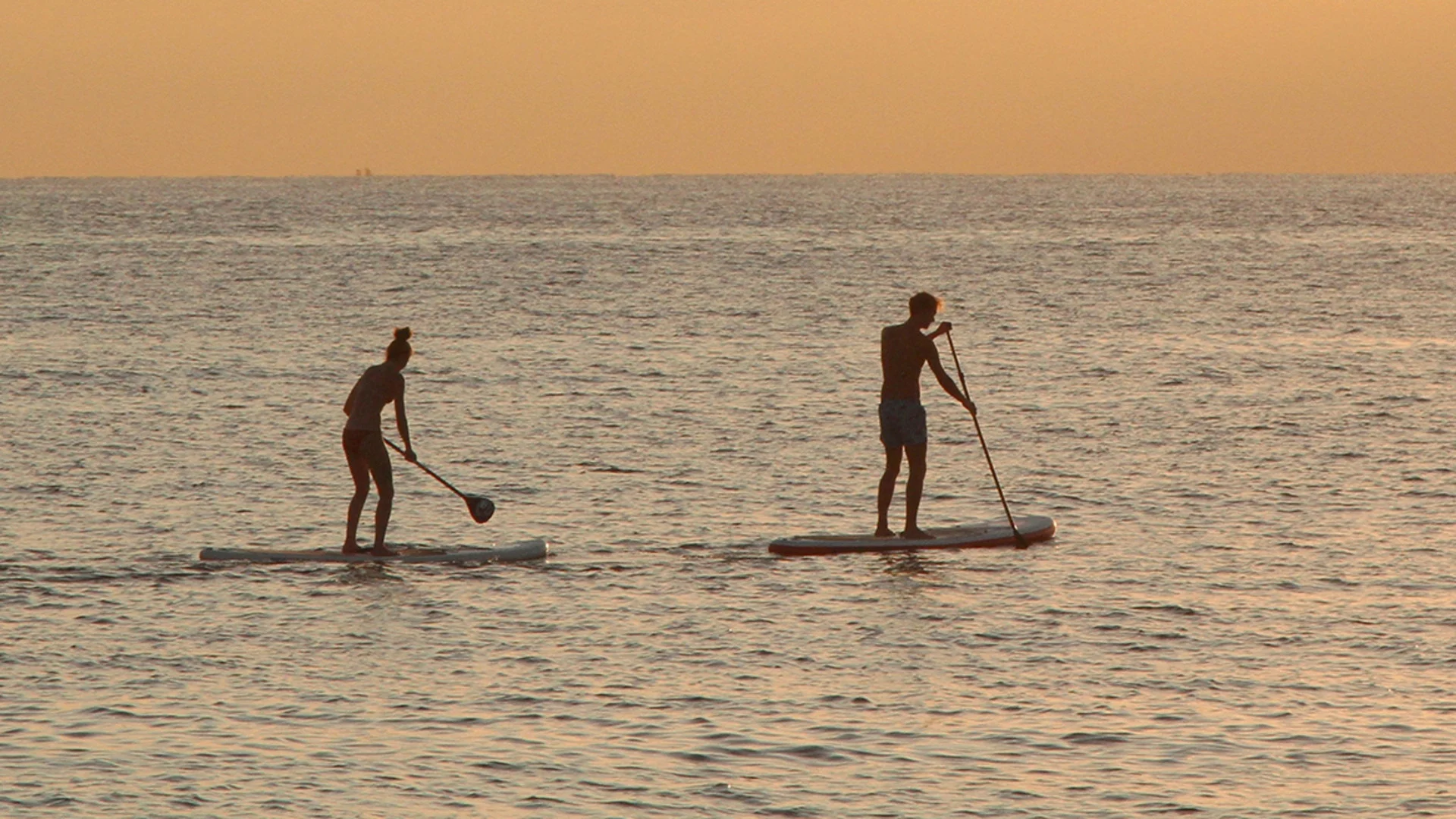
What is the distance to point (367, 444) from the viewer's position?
18250mm

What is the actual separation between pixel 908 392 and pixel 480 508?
423 cm

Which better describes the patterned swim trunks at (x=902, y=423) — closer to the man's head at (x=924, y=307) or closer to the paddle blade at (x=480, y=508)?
the man's head at (x=924, y=307)

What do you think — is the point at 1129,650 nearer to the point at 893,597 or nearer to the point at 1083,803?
the point at 893,597

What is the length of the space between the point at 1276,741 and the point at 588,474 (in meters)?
14.2

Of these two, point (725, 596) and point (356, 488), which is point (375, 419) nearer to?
point (356, 488)

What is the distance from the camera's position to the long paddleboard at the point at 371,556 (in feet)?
61.1

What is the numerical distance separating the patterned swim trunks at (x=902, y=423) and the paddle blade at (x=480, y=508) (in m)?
3.83

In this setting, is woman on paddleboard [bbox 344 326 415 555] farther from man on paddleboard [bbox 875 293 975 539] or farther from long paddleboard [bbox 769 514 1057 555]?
man on paddleboard [bbox 875 293 975 539]

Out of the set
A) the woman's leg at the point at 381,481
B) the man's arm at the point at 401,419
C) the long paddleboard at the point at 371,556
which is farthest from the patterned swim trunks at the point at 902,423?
the woman's leg at the point at 381,481

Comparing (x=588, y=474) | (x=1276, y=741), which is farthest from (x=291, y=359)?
(x=1276, y=741)

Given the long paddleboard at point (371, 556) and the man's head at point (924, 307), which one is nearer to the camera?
the man's head at point (924, 307)

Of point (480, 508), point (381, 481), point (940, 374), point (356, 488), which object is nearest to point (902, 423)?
point (940, 374)

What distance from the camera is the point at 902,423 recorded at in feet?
61.6

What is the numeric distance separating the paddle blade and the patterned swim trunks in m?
3.83
